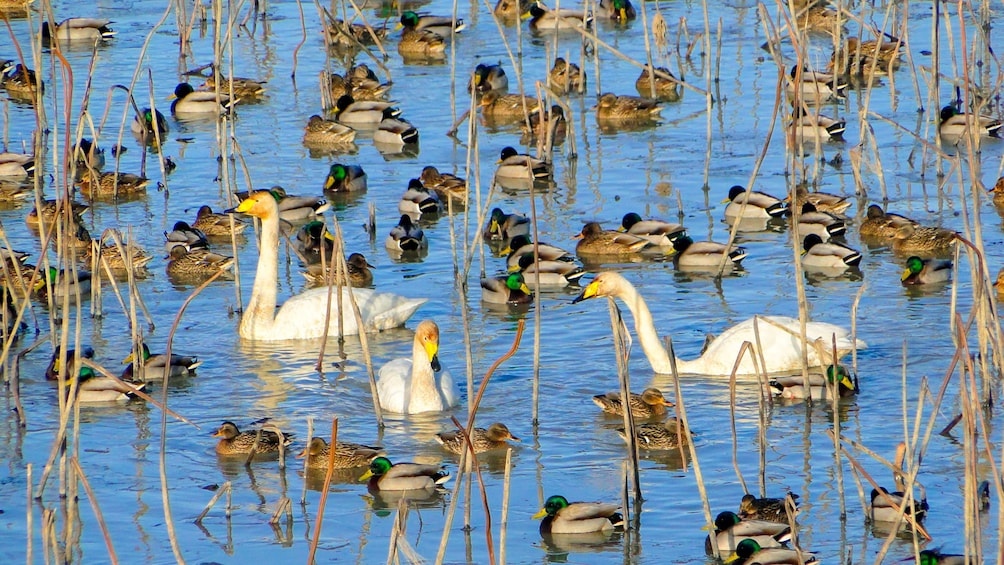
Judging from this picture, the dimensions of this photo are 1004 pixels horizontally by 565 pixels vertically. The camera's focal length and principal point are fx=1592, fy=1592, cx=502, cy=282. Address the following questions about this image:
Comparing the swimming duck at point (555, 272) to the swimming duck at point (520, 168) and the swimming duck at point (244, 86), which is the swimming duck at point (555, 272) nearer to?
the swimming duck at point (520, 168)

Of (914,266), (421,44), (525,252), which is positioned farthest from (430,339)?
(421,44)

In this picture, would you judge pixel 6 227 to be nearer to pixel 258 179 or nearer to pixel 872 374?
pixel 258 179

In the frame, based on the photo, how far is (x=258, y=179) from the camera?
17.6 metres

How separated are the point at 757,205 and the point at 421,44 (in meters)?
10.1

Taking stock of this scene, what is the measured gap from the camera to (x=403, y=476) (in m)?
9.17

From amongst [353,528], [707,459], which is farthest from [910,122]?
[353,528]

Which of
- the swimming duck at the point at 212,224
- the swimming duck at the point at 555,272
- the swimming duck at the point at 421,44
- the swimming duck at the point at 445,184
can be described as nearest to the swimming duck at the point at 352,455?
the swimming duck at the point at 555,272

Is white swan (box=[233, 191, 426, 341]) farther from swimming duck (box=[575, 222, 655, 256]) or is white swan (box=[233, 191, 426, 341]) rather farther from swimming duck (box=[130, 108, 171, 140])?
swimming duck (box=[130, 108, 171, 140])

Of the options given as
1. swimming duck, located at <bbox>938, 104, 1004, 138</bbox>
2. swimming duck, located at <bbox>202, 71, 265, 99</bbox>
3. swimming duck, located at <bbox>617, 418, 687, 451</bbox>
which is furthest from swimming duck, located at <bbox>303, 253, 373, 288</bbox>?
swimming duck, located at <bbox>938, 104, 1004, 138</bbox>

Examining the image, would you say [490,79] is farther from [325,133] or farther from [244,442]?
[244,442]

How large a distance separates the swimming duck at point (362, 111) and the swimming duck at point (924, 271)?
8.25 meters

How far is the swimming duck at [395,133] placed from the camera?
62.7ft

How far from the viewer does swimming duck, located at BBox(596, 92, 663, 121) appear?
19766 mm

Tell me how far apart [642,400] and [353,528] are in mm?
2787
